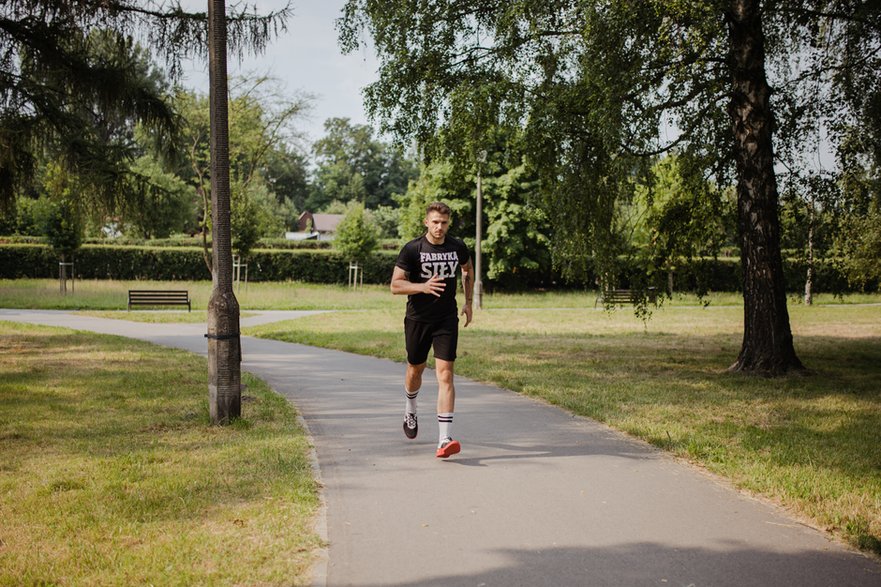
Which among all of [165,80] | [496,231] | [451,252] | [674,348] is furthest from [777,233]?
[496,231]

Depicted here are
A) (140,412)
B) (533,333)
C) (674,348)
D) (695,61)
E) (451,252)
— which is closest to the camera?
(451,252)

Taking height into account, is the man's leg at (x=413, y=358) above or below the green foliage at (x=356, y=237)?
below

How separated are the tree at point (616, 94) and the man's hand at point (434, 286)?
4.93m

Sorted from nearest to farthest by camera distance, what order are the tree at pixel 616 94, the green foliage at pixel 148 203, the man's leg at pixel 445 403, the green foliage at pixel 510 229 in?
the man's leg at pixel 445 403
the tree at pixel 616 94
the green foliage at pixel 148 203
the green foliage at pixel 510 229

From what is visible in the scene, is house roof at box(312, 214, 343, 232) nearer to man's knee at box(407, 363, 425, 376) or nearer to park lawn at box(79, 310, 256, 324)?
park lawn at box(79, 310, 256, 324)

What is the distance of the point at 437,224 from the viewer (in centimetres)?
→ 645

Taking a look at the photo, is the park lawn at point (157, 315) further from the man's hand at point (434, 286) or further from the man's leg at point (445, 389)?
the man's hand at point (434, 286)

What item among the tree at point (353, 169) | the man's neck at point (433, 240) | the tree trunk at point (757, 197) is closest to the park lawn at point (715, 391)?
the tree trunk at point (757, 197)

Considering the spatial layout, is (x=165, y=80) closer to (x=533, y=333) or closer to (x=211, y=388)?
(x=211, y=388)

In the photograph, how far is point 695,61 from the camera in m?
9.91

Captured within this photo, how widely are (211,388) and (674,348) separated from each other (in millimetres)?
11315

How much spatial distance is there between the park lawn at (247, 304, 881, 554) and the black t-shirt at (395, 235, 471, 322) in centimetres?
240

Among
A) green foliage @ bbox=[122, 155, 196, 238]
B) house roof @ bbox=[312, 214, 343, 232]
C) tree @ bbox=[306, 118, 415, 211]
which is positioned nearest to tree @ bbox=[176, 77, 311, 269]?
green foliage @ bbox=[122, 155, 196, 238]

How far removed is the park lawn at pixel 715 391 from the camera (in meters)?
5.64
